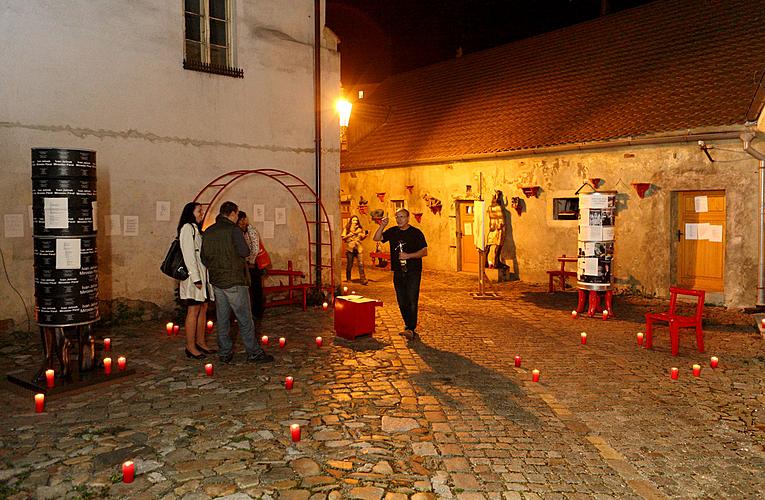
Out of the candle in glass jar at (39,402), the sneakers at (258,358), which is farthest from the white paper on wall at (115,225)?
the candle in glass jar at (39,402)

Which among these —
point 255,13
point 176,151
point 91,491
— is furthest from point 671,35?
point 91,491

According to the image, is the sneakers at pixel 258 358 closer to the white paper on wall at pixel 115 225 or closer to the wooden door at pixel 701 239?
the white paper on wall at pixel 115 225

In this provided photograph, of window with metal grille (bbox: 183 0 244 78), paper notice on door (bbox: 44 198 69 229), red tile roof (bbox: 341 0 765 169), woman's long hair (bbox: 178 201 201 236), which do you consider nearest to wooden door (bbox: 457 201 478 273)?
red tile roof (bbox: 341 0 765 169)

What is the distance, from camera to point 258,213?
1215 cm

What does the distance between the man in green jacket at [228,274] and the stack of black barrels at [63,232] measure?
4.39 feet

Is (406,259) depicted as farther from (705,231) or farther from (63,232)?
(705,231)

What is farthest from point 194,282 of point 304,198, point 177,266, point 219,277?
point 304,198

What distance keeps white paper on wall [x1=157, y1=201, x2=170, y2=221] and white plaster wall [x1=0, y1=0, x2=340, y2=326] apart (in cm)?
10

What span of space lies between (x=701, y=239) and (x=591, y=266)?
3642mm

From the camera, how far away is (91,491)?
433cm

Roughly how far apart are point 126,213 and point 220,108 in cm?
262

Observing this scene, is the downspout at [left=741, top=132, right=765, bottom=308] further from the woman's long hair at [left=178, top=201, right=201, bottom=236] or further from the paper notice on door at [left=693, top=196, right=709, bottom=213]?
the woman's long hair at [left=178, top=201, right=201, bottom=236]

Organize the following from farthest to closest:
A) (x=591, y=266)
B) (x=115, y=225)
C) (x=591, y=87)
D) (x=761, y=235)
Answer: (x=591, y=87), (x=761, y=235), (x=591, y=266), (x=115, y=225)

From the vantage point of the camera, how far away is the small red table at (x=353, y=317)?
9.09 meters
